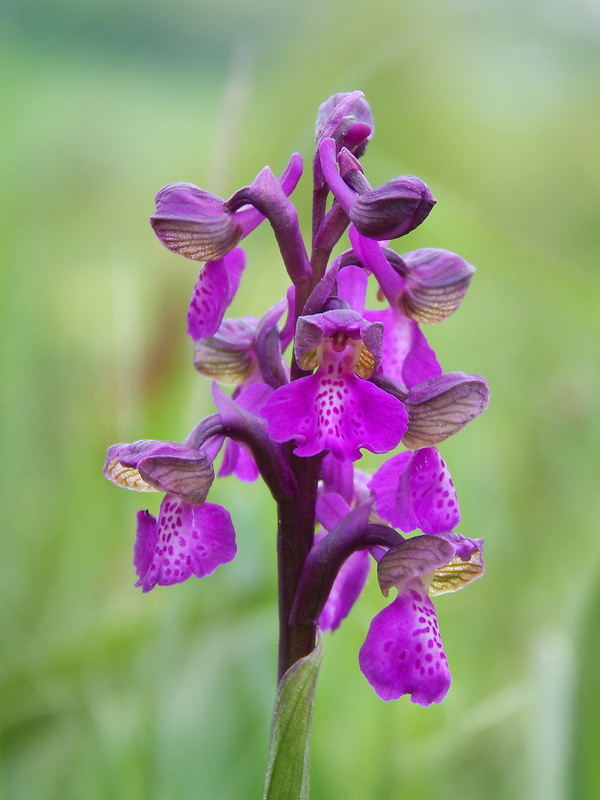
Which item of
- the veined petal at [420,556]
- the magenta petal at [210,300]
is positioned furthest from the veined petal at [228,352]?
the veined petal at [420,556]

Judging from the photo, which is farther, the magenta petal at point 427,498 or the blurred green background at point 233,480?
the blurred green background at point 233,480

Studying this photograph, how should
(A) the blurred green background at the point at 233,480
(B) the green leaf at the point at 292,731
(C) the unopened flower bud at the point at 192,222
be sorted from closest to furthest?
(B) the green leaf at the point at 292,731 → (C) the unopened flower bud at the point at 192,222 → (A) the blurred green background at the point at 233,480

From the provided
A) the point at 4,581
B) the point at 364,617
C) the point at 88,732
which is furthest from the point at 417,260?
the point at 4,581

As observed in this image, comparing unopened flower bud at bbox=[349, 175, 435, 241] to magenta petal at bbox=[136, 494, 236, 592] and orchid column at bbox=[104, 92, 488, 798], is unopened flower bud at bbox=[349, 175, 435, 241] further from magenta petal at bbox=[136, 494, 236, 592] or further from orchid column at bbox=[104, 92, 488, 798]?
magenta petal at bbox=[136, 494, 236, 592]

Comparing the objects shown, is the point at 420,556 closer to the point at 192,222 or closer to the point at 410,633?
the point at 410,633

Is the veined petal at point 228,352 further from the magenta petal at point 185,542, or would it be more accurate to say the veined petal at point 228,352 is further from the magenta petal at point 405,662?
the magenta petal at point 405,662

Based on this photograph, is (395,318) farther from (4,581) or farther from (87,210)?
(87,210)

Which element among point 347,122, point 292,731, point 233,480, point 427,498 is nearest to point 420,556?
point 427,498
